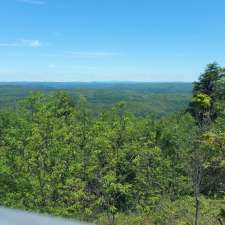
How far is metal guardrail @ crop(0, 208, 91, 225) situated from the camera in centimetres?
190

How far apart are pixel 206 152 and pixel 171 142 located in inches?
934

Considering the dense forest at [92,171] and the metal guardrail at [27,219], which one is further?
the dense forest at [92,171]

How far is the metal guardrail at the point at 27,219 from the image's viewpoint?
1.90 meters

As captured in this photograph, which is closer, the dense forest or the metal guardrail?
the metal guardrail

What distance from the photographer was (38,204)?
2450cm

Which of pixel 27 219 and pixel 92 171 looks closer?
pixel 27 219

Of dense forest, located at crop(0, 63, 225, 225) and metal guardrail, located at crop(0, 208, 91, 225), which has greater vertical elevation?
metal guardrail, located at crop(0, 208, 91, 225)

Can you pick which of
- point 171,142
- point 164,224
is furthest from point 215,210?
point 171,142

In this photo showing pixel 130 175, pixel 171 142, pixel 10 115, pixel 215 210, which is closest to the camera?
pixel 215 210

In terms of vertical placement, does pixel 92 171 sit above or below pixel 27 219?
below

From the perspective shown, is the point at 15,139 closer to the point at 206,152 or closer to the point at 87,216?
the point at 87,216

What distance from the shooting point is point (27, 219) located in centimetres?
197

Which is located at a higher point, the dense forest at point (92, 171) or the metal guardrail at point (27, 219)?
the metal guardrail at point (27, 219)

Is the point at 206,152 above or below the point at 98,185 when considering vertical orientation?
above
